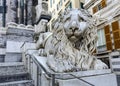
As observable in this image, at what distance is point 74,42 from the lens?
315 centimetres

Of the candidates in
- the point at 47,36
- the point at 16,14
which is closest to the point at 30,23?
the point at 16,14

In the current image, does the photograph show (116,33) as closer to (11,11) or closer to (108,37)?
(108,37)

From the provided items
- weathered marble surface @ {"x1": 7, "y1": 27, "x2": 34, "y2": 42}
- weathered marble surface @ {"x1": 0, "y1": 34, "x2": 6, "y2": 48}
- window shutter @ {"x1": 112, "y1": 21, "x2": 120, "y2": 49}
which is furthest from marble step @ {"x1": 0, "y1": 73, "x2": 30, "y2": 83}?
window shutter @ {"x1": 112, "y1": 21, "x2": 120, "y2": 49}

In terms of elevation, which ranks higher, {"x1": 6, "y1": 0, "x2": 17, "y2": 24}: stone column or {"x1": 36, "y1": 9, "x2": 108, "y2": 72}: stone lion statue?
{"x1": 6, "y1": 0, "x2": 17, "y2": 24}: stone column

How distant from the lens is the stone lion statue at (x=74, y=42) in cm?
297

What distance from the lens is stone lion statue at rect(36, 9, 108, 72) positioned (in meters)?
2.97

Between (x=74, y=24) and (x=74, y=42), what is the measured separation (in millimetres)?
389

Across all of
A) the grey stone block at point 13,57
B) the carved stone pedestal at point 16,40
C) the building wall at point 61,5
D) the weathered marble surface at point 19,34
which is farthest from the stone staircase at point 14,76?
the building wall at point 61,5

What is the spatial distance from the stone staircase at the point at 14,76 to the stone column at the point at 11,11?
6.62 metres

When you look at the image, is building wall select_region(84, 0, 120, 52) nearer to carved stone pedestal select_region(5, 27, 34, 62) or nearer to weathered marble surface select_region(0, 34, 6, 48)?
carved stone pedestal select_region(5, 27, 34, 62)

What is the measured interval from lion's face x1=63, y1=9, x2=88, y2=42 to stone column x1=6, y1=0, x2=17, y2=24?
29.6ft

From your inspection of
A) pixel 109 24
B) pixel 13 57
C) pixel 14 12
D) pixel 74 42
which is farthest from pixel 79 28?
pixel 109 24

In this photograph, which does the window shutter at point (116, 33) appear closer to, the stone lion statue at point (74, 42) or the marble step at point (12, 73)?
the marble step at point (12, 73)

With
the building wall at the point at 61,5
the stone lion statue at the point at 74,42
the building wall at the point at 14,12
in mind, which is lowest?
the stone lion statue at the point at 74,42
